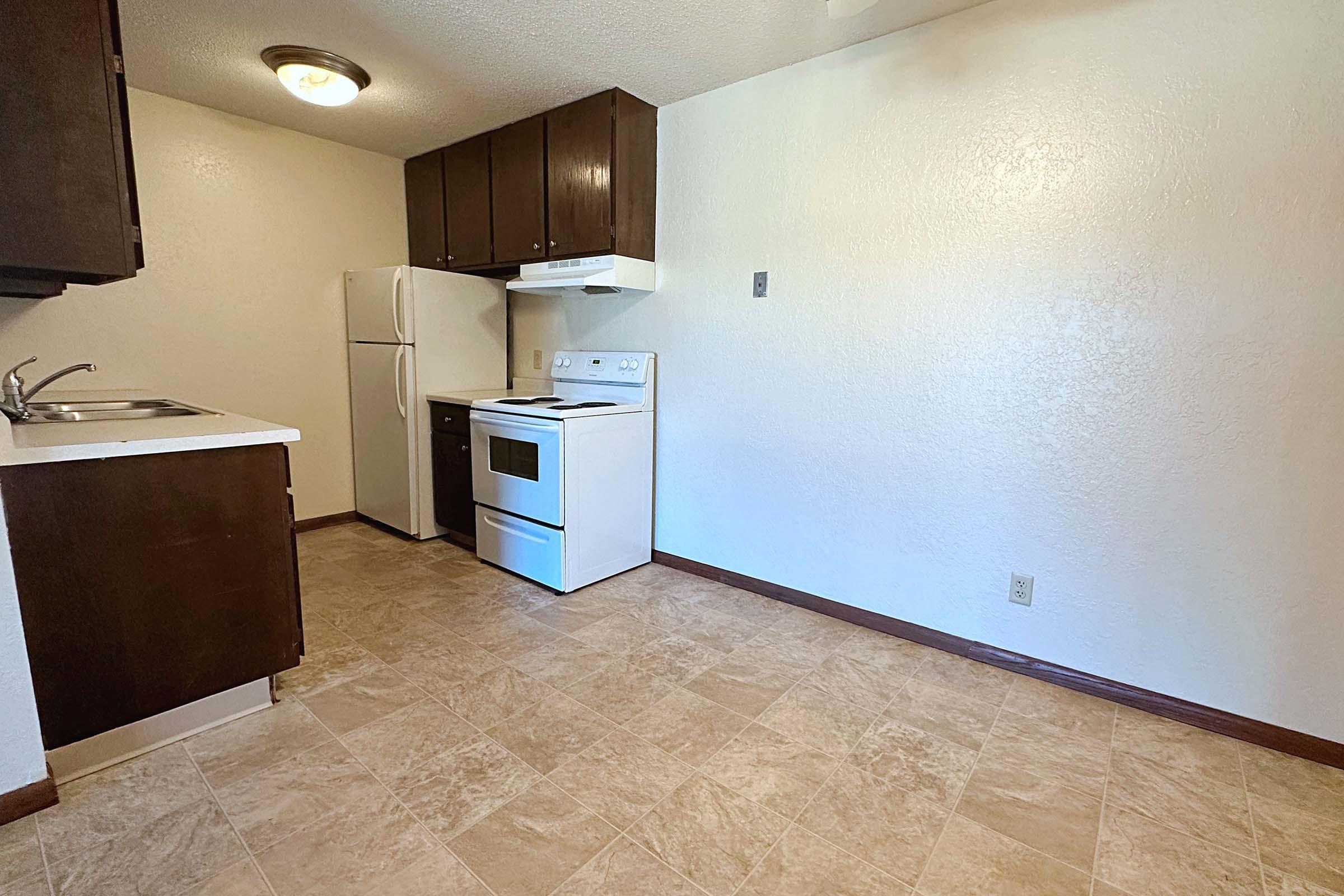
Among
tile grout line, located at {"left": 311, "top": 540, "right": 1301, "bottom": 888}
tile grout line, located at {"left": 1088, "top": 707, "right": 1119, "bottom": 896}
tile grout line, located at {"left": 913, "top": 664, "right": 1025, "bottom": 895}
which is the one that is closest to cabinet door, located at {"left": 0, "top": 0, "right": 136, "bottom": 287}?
tile grout line, located at {"left": 311, "top": 540, "right": 1301, "bottom": 888}

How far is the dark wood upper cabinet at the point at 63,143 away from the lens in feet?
4.38

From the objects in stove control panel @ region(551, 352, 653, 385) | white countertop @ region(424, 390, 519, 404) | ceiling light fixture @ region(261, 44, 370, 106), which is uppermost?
ceiling light fixture @ region(261, 44, 370, 106)

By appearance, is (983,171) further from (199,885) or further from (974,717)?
(199,885)

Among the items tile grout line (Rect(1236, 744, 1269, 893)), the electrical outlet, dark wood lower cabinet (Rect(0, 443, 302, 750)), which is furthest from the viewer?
the electrical outlet

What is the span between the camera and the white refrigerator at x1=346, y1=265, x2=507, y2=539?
342cm

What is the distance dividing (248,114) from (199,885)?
3538 millimetres

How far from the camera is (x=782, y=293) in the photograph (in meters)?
2.67

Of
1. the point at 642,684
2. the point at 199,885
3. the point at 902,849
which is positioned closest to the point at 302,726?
the point at 199,885

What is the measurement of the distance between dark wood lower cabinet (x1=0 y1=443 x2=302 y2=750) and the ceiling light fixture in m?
1.79

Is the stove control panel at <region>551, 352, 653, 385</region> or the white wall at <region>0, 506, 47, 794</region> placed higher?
the stove control panel at <region>551, 352, 653, 385</region>

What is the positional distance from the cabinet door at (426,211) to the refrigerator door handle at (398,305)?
513 mm

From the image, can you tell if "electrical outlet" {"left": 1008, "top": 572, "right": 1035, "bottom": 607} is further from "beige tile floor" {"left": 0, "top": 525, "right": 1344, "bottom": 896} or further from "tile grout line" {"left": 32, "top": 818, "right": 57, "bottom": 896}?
"tile grout line" {"left": 32, "top": 818, "right": 57, "bottom": 896}

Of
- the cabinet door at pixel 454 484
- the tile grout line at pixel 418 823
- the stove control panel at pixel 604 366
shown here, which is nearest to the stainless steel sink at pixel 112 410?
the cabinet door at pixel 454 484

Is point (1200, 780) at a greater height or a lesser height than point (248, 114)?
lesser
